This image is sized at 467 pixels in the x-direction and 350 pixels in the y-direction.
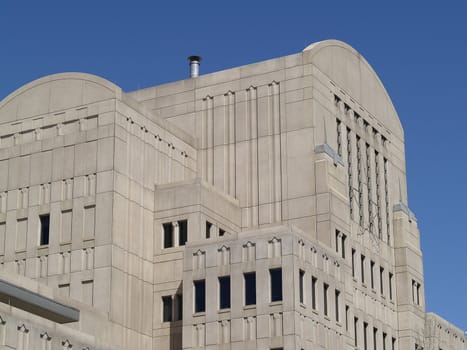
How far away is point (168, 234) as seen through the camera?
71.9 meters

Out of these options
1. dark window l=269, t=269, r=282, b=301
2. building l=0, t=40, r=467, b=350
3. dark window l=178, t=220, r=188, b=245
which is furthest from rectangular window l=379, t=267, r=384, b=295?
dark window l=269, t=269, r=282, b=301

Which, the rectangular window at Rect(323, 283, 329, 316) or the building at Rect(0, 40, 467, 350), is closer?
the building at Rect(0, 40, 467, 350)

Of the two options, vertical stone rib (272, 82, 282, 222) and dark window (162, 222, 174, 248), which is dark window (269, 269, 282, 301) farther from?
vertical stone rib (272, 82, 282, 222)

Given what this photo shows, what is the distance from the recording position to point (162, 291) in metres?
70.4

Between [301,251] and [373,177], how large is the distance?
19549 millimetres

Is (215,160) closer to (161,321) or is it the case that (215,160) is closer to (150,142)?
(150,142)

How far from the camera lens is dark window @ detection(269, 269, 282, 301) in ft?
210

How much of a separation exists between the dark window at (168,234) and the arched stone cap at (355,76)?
15082 millimetres

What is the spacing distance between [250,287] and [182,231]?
8.20m

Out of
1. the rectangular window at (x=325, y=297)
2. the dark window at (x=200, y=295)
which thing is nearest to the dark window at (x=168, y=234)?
the dark window at (x=200, y=295)

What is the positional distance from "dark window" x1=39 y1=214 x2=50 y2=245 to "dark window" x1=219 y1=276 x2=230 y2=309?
1263cm

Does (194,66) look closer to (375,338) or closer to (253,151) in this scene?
(253,151)

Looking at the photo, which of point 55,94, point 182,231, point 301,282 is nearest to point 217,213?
point 182,231

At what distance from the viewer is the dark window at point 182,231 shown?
71.1m
